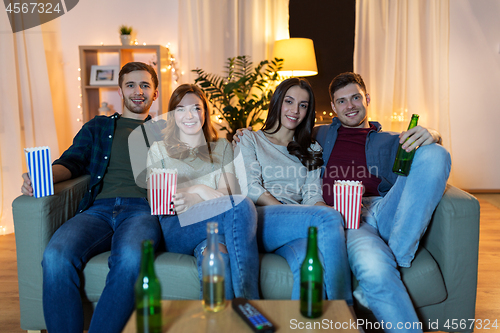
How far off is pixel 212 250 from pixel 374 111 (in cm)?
363

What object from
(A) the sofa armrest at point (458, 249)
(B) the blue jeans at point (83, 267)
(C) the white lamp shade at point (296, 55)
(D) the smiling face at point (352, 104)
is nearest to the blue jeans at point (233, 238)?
(B) the blue jeans at point (83, 267)

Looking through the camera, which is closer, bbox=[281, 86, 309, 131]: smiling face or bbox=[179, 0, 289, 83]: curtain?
bbox=[281, 86, 309, 131]: smiling face

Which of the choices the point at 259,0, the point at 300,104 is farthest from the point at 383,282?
the point at 259,0

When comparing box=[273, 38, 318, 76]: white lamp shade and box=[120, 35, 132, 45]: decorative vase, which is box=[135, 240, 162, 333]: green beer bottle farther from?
box=[120, 35, 132, 45]: decorative vase

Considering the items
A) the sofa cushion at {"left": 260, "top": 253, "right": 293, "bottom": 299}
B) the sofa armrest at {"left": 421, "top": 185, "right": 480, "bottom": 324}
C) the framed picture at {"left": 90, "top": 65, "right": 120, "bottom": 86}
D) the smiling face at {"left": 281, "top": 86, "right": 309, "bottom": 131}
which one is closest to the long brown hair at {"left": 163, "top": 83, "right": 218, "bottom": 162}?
the smiling face at {"left": 281, "top": 86, "right": 309, "bottom": 131}

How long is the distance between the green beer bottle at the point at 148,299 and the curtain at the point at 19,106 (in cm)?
274

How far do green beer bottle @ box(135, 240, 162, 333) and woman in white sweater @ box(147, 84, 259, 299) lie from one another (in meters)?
0.43

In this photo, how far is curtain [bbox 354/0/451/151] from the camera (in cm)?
401

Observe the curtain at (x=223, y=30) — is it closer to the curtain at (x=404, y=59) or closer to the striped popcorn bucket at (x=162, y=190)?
the curtain at (x=404, y=59)

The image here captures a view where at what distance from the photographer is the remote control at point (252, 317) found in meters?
0.85

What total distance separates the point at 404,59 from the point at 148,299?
157 inches

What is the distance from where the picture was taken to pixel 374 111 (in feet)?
13.6

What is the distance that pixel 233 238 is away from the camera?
1301mm

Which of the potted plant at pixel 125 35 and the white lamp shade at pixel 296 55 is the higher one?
the potted plant at pixel 125 35
